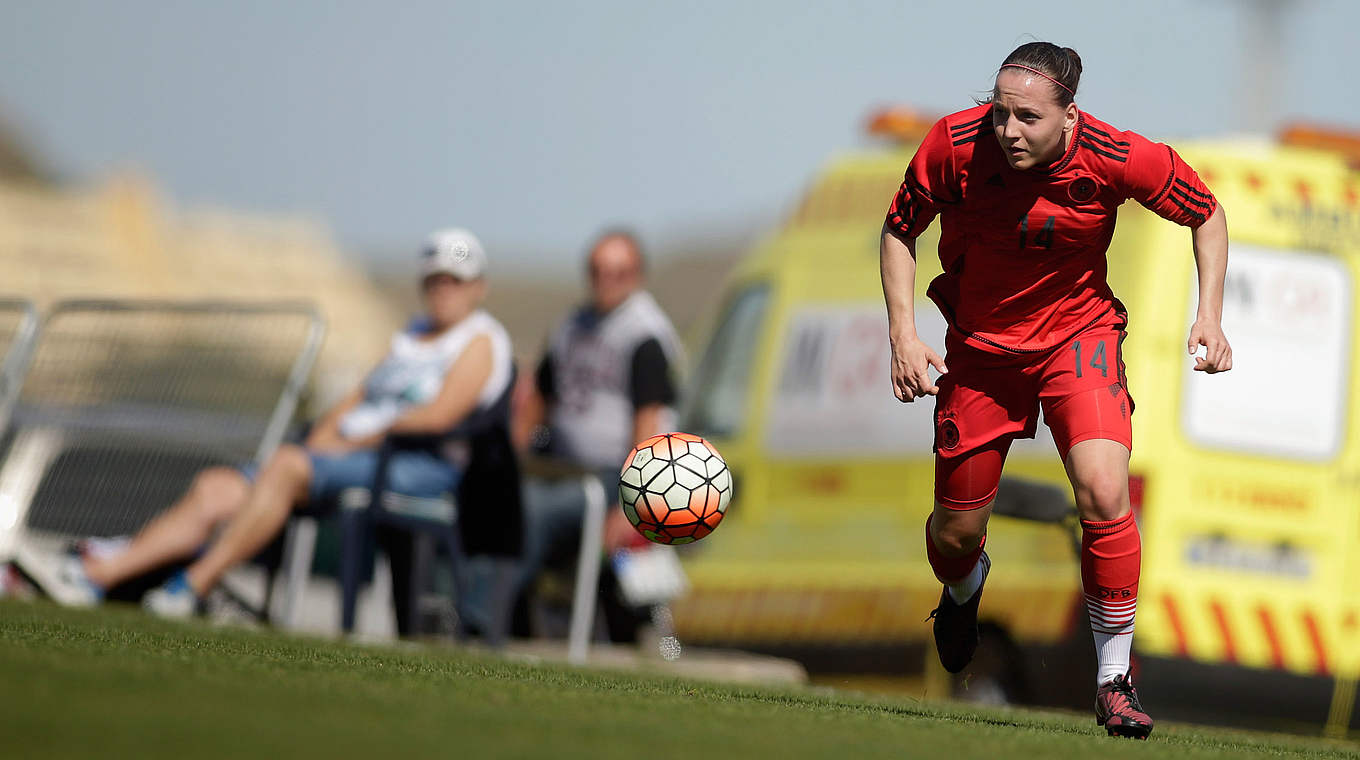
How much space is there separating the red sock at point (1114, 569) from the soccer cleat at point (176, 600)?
165 inches

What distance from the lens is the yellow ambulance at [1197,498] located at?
23.9 feet

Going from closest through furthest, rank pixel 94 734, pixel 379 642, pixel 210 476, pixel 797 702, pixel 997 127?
1. pixel 94 734
2. pixel 997 127
3. pixel 797 702
4. pixel 379 642
5. pixel 210 476

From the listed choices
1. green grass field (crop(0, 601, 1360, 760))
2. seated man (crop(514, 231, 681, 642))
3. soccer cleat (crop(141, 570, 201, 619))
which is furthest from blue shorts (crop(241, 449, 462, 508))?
green grass field (crop(0, 601, 1360, 760))

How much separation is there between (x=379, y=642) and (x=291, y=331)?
280 cm

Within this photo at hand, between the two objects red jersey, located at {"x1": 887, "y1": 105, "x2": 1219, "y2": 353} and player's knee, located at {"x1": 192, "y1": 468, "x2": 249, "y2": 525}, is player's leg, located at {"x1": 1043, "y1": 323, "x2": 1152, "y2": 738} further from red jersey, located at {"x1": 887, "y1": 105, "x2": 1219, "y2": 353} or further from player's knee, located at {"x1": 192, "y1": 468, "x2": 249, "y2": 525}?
player's knee, located at {"x1": 192, "y1": 468, "x2": 249, "y2": 525}

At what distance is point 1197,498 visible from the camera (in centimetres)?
741

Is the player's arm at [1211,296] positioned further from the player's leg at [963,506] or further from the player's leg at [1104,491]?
the player's leg at [963,506]

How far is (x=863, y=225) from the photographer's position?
8.98 metres

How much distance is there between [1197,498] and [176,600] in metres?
4.36

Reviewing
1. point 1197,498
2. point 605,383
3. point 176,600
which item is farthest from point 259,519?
point 1197,498

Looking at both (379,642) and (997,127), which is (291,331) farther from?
(997,127)

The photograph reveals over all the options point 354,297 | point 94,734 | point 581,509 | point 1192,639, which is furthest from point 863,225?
point 354,297

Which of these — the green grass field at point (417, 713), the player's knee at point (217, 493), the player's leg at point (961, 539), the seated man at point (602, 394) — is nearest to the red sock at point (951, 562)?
the player's leg at point (961, 539)

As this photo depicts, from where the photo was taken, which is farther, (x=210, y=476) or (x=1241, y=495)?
(x=210, y=476)
